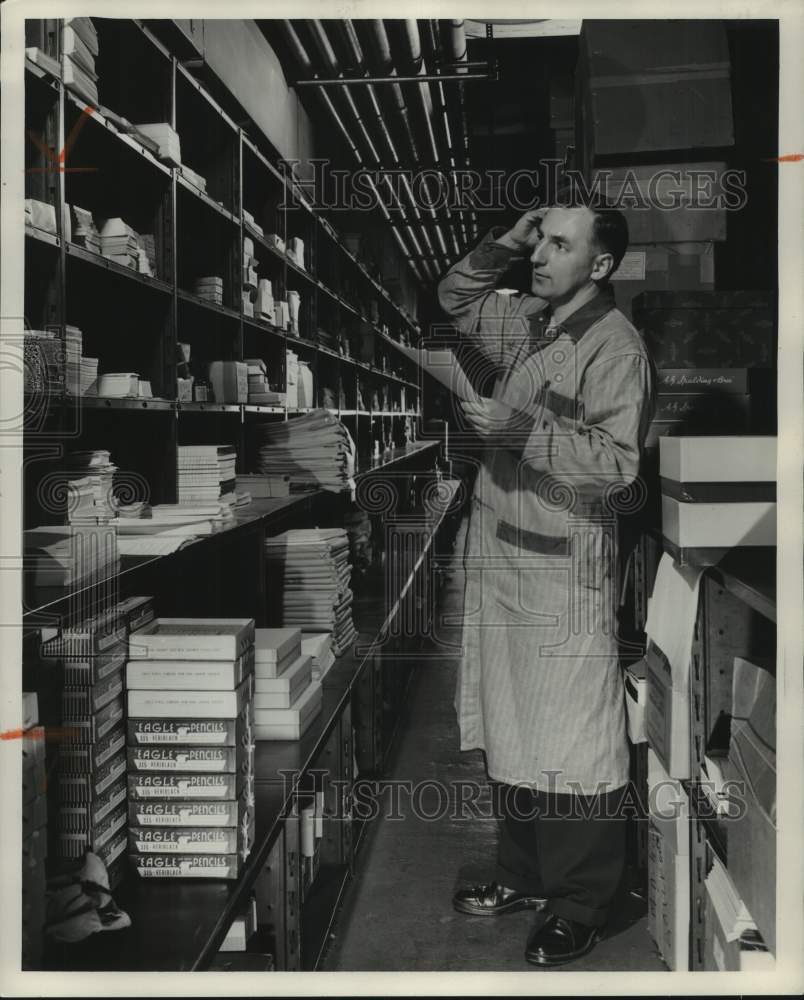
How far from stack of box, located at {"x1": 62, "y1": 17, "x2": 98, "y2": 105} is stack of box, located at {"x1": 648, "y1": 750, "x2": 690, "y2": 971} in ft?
6.63

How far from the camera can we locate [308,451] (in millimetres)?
3633

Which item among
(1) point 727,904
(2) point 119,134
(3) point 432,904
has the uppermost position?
(2) point 119,134

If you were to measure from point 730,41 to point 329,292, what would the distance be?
2.51 meters

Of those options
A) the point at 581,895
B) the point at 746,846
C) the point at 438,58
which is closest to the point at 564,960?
the point at 581,895

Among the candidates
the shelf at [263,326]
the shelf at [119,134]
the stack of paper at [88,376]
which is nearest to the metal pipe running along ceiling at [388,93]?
the shelf at [263,326]

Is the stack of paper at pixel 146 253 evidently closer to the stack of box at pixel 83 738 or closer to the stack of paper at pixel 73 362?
the stack of paper at pixel 73 362

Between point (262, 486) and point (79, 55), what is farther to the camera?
point (262, 486)

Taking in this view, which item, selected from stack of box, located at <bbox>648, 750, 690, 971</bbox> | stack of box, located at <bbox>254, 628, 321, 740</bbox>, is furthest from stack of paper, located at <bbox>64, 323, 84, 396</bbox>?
stack of box, located at <bbox>648, 750, 690, 971</bbox>

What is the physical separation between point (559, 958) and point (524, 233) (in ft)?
6.05

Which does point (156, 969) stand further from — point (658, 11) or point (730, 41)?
point (730, 41)

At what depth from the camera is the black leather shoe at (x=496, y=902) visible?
264 cm

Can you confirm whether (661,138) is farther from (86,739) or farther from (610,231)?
(86,739)

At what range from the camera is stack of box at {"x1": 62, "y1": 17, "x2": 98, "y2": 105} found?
1.97 meters

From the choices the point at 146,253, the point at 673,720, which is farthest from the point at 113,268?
the point at 673,720
